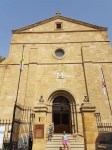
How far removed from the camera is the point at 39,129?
8.31 meters

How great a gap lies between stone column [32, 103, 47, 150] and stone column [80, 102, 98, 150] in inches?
90.2

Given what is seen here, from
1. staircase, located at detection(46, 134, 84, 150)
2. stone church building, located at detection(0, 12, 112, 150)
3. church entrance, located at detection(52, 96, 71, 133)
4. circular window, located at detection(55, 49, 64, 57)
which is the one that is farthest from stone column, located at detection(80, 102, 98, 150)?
circular window, located at detection(55, 49, 64, 57)

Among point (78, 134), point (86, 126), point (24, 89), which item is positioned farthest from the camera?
point (24, 89)

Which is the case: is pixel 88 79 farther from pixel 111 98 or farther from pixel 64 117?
pixel 64 117

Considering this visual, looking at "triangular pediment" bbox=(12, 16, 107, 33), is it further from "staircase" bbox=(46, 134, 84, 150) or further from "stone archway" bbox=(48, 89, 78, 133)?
"staircase" bbox=(46, 134, 84, 150)

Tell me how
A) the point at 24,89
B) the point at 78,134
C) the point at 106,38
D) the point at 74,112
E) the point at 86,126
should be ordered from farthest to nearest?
the point at 106,38, the point at 24,89, the point at 74,112, the point at 78,134, the point at 86,126

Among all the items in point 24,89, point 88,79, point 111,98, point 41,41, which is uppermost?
point 41,41

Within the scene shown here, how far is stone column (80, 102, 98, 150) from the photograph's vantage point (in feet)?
25.4

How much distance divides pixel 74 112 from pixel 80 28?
10.5 meters

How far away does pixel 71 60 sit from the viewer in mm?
15875

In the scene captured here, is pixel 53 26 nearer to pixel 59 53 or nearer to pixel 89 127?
pixel 59 53

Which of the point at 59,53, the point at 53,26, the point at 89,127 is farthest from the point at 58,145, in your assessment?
the point at 53,26

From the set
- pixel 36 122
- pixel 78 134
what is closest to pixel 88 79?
pixel 78 134

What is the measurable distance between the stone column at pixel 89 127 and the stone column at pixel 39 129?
7.52ft
